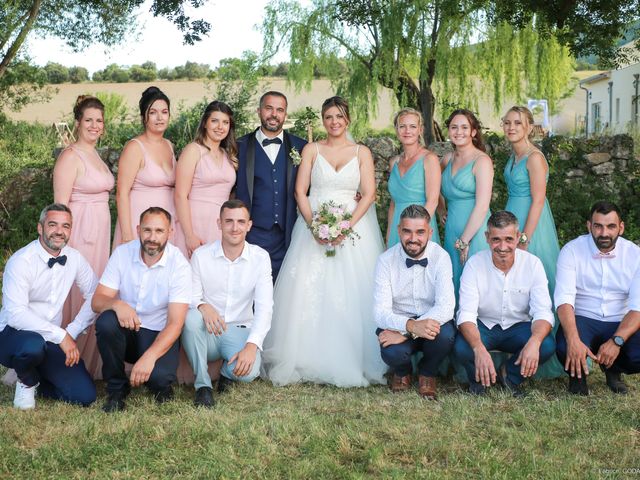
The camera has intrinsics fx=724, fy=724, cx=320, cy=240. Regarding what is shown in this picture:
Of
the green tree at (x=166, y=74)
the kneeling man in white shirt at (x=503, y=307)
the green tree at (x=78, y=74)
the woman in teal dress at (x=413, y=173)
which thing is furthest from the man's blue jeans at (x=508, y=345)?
the green tree at (x=166, y=74)

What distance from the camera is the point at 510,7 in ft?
26.9

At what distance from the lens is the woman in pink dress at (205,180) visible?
18.4ft

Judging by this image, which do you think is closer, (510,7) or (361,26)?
(510,7)

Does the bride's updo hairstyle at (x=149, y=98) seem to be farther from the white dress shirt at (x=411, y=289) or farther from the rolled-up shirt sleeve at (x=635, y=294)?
the rolled-up shirt sleeve at (x=635, y=294)

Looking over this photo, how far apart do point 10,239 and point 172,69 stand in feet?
127

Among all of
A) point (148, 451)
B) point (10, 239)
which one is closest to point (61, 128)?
point (10, 239)

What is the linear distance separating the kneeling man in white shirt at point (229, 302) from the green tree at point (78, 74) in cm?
3992

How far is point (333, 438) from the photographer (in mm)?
3986

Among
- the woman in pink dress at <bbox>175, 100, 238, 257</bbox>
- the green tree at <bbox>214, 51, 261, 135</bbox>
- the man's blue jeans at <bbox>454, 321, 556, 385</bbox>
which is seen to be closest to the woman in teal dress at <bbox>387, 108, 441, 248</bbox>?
the man's blue jeans at <bbox>454, 321, 556, 385</bbox>

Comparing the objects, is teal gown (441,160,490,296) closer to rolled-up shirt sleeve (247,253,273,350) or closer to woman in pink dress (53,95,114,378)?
rolled-up shirt sleeve (247,253,273,350)

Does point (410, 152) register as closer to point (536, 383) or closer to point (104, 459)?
point (536, 383)

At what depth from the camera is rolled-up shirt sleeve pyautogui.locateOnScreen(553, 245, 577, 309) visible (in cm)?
511

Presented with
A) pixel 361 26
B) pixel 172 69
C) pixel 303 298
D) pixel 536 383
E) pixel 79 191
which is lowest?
pixel 536 383

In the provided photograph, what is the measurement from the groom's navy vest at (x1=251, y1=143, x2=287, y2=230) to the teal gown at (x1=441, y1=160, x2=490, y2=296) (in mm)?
1330
